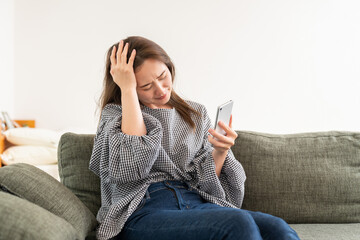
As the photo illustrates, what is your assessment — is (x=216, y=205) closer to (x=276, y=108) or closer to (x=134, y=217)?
(x=134, y=217)

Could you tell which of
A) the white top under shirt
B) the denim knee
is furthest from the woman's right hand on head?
the denim knee

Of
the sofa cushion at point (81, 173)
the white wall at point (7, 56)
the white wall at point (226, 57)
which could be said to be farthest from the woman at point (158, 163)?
the white wall at point (7, 56)

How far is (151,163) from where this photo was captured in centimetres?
138

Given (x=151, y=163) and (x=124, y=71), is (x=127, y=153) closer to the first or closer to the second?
(x=151, y=163)

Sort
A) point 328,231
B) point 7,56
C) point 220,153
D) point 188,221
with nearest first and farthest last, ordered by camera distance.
→ point 188,221, point 220,153, point 328,231, point 7,56

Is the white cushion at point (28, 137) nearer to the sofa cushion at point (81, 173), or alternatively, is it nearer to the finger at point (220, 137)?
the sofa cushion at point (81, 173)

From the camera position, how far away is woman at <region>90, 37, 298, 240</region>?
3.92 feet

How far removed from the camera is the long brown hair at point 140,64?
152 cm

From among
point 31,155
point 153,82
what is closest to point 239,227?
point 153,82

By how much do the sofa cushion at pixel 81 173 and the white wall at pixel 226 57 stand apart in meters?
2.02

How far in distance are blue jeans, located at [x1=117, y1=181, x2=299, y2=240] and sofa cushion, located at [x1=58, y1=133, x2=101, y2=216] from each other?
0.33 metres

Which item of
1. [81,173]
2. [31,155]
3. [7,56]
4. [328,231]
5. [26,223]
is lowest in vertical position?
[31,155]

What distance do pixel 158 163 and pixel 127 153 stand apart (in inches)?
6.5

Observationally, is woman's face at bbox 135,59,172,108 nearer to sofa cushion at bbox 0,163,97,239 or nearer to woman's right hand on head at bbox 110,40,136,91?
woman's right hand on head at bbox 110,40,136,91
